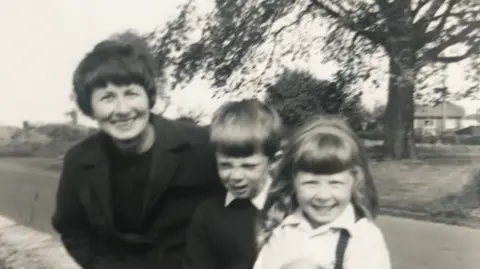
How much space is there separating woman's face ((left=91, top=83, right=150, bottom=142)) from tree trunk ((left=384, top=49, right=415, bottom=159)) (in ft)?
1.09

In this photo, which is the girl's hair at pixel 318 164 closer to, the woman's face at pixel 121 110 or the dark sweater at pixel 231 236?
the dark sweater at pixel 231 236

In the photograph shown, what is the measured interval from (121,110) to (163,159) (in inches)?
3.6

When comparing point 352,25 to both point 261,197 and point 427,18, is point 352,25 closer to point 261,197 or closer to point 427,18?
point 427,18

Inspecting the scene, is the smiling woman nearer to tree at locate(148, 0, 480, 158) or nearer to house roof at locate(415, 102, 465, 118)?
tree at locate(148, 0, 480, 158)

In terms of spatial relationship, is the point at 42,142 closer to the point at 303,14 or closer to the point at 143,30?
the point at 143,30

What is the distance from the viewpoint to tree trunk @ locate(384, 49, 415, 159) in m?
1.03

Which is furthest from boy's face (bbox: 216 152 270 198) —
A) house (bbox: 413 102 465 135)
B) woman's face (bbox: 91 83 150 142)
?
house (bbox: 413 102 465 135)

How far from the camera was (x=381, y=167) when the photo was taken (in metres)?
1.01

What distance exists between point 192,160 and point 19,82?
348mm

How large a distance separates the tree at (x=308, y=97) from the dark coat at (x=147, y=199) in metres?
0.11

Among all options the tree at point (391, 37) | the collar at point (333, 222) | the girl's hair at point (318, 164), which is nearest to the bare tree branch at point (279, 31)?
the tree at point (391, 37)

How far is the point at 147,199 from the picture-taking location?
106 cm

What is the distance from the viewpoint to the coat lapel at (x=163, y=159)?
1050 mm

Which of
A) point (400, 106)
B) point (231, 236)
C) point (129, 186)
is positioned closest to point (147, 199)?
point (129, 186)
